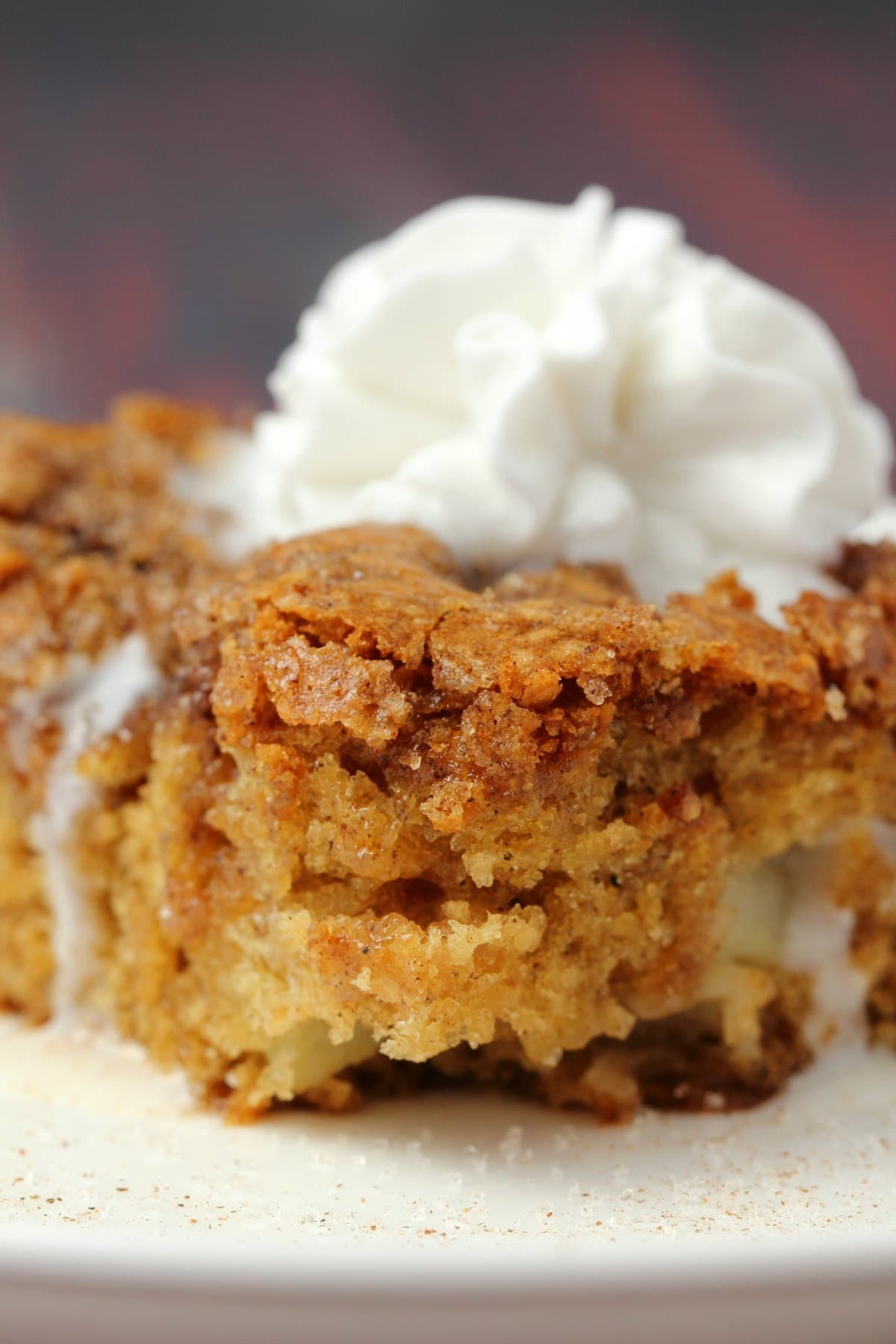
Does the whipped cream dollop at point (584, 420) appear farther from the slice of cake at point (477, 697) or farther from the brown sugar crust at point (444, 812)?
the brown sugar crust at point (444, 812)

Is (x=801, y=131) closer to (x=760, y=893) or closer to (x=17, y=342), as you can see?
(x=17, y=342)

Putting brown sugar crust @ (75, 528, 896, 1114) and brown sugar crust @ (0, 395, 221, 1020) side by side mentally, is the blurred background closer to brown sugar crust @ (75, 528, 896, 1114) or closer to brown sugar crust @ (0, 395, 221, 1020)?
brown sugar crust @ (0, 395, 221, 1020)

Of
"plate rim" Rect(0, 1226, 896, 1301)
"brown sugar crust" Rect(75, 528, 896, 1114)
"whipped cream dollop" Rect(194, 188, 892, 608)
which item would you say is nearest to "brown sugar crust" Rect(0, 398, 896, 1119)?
"brown sugar crust" Rect(75, 528, 896, 1114)

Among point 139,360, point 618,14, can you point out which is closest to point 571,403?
point 618,14

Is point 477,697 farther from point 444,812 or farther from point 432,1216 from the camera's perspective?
point 432,1216

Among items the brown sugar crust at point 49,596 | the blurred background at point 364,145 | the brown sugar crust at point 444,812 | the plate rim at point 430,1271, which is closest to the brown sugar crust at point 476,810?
the brown sugar crust at point 444,812

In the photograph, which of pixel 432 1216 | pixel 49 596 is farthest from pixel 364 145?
pixel 432 1216

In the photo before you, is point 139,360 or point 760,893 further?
point 139,360
